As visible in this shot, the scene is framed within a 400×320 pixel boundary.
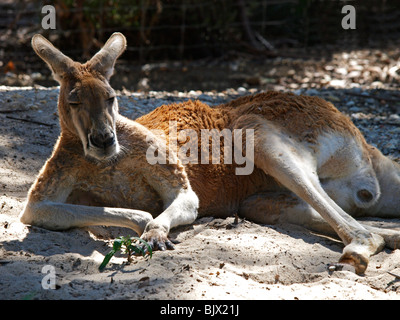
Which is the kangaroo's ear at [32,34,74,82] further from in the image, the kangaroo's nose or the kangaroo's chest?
the kangaroo's chest

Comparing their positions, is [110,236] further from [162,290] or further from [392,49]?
[392,49]

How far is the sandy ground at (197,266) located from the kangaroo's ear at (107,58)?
40.7 inches

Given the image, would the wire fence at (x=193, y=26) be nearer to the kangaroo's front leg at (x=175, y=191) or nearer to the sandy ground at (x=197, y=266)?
the sandy ground at (x=197, y=266)

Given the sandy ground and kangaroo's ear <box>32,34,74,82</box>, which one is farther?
kangaroo's ear <box>32,34,74,82</box>

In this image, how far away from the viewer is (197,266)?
2.97 meters

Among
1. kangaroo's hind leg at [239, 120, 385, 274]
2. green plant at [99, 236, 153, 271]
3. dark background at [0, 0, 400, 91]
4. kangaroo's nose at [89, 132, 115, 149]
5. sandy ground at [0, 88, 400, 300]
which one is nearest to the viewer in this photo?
sandy ground at [0, 88, 400, 300]

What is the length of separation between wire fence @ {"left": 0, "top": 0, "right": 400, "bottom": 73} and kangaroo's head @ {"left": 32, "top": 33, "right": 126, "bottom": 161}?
6.05 m

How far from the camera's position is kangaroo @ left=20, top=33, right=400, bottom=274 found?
132 inches

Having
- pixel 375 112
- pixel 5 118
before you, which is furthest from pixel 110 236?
pixel 375 112

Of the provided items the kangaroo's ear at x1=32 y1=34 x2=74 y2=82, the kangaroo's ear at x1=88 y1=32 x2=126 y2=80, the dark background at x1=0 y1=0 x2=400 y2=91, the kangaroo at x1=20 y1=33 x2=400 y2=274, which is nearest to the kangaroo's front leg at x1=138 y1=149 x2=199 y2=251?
the kangaroo at x1=20 y1=33 x2=400 y2=274

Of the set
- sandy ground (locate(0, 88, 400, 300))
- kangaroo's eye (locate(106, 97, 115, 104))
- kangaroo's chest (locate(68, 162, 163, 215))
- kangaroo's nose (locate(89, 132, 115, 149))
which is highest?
kangaroo's eye (locate(106, 97, 115, 104))

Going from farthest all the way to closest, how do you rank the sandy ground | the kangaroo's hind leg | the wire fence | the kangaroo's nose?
the wire fence, the kangaroo's hind leg, the kangaroo's nose, the sandy ground

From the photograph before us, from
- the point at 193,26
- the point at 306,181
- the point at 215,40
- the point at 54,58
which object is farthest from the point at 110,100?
the point at 215,40

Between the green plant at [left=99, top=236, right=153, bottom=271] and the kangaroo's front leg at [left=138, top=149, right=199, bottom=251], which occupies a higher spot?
the kangaroo's front leg at [left=138, top=149, right=199, bottom=251]
